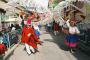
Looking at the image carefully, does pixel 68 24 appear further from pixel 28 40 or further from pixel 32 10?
pixel 32 10

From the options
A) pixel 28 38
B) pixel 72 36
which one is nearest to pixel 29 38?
pixel 28 38

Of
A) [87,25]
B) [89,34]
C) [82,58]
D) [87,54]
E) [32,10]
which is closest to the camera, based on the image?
[82,58]

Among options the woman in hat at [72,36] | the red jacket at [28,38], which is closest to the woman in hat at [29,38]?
the red jacket at [28,38]

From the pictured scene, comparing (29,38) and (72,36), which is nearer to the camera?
(29,38)

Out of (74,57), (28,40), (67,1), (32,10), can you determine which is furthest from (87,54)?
(32,10)

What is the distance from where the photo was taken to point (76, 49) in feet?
59.6

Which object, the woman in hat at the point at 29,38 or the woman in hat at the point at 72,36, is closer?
the woman in hat at the point at 29,38

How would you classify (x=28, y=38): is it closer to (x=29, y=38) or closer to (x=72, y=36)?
(x=29, y=38)

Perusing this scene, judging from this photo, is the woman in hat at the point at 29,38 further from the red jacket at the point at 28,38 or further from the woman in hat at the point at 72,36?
the woman in hat at the point at 72,36

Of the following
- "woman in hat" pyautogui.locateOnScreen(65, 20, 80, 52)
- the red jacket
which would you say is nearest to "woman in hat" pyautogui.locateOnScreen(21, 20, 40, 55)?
the red jacket

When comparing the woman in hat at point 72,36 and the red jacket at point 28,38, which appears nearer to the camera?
the red jacket at point 28,38

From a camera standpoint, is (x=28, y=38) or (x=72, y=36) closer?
(x=28, y=38)

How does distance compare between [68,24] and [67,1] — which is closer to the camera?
[68,24]

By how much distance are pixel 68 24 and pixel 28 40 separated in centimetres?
252
